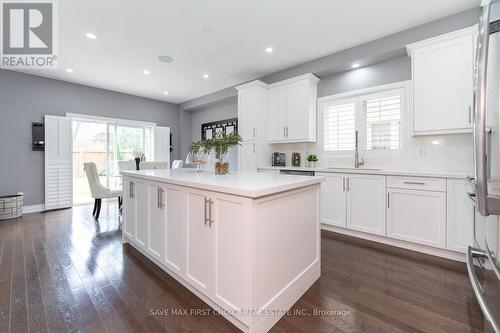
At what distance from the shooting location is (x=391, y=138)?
10.6 ft

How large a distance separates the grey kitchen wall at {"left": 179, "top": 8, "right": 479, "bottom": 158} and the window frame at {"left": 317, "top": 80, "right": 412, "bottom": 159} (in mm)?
94

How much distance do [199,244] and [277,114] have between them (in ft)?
9.96

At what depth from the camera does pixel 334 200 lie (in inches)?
127

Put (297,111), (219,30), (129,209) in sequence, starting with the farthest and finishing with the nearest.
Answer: (297,111), (219,30), (129,209)

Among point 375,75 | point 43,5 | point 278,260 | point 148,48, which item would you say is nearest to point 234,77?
point 148,48

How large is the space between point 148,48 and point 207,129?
3.09 m

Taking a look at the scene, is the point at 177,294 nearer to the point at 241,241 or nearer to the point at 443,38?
the point at 241,241

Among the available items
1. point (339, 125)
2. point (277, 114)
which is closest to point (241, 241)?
point (339, 125)

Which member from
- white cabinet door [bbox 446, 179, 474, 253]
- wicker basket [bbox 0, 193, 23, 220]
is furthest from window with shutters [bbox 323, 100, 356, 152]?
wicker basket [bbox 0, 193, 23, 220]

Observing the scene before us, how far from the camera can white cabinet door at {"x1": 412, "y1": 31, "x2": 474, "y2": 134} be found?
238 cm

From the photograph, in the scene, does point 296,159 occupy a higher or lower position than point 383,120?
lower

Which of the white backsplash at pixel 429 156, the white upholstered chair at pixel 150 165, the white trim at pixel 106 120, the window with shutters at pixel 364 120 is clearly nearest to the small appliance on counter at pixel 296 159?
the window with shutters at pixel 364 120

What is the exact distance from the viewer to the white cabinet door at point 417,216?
241 cm

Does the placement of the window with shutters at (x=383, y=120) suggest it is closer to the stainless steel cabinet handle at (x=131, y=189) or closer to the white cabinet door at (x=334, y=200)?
the white cabinet door at (x=334, y=200)
